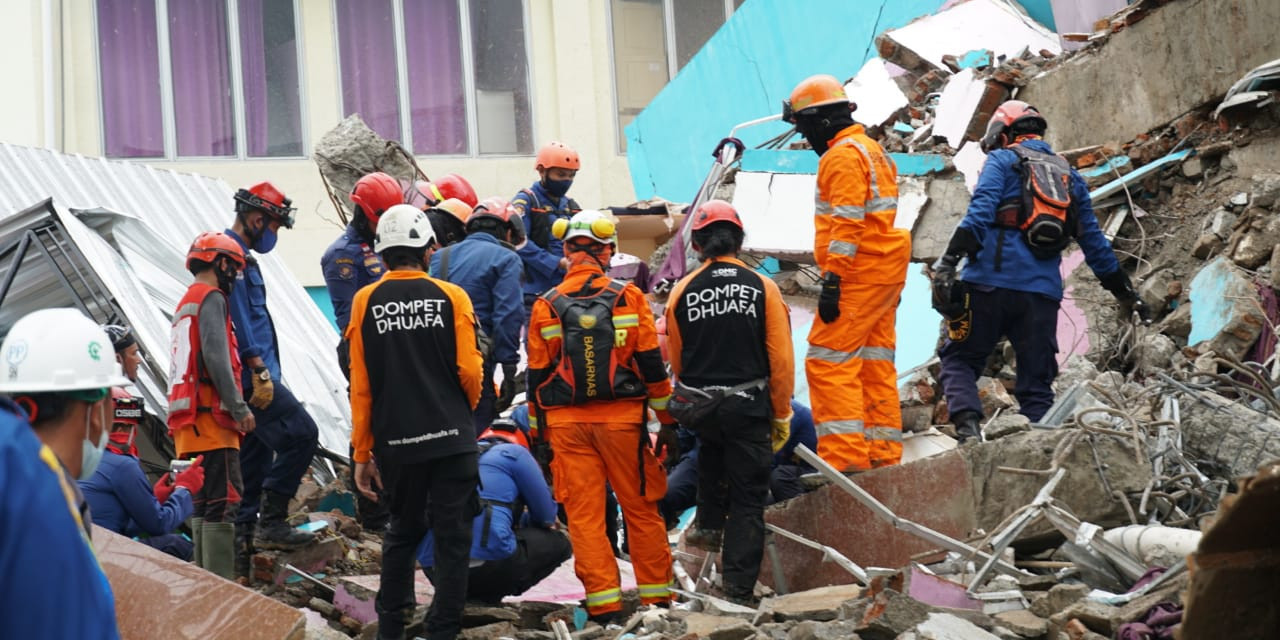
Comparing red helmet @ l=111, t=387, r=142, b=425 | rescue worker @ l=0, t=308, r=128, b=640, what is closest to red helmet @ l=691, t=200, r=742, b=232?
red helmet @ l=111, t=387, r=142, b=425

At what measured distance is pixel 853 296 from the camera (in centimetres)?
683

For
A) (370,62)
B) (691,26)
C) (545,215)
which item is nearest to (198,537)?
(545,215)

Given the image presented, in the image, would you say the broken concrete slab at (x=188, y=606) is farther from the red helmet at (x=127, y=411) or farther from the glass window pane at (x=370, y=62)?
the glass window pane at (x=370, y=62)

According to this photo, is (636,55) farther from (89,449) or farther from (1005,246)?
(89,449)

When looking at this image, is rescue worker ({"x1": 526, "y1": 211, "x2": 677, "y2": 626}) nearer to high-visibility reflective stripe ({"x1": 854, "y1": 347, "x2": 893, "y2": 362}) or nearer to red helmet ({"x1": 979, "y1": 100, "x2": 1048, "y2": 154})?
high-visibility reflective stripe ({"x1": 854, "y1": 347, "x2": 893, "y2": 362})

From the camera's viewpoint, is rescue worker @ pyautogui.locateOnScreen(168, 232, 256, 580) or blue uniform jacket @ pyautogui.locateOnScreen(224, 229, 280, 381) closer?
rescue worker @ pyautogui.locateOnScreen(168, 232, 256, 580)

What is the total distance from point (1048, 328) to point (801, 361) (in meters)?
2.52

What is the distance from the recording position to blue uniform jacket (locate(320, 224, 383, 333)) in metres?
7.72

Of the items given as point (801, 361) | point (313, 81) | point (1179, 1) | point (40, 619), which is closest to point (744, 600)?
point (801, 361)

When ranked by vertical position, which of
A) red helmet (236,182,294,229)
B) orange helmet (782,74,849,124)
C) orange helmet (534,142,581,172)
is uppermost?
orange helmet (782,74,849,124)

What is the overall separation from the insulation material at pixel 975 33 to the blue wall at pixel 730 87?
1640 mm

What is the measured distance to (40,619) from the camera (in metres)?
2.29

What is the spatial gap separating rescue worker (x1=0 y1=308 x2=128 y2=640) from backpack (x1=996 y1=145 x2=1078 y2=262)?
539 cm

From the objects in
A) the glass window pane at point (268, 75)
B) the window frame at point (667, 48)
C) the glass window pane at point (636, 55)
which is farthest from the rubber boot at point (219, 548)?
the glass window pane at point (636, 55)
